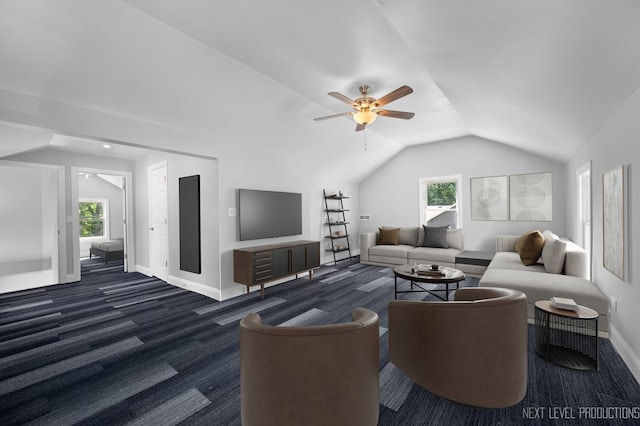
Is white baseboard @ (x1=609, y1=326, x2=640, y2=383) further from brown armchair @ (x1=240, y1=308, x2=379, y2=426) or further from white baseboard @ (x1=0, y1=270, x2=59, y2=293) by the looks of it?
white baseboard @ (x1=0, y1=270, x2=59, y2=293)

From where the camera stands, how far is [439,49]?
2.30 metres

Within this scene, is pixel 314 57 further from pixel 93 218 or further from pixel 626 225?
pixel 93 218

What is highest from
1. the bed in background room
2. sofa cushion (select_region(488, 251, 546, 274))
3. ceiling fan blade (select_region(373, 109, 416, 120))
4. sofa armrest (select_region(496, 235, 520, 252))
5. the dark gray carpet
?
ceiling fan blade (select_region(373, 109, 416, 120))

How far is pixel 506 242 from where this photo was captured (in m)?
5.34

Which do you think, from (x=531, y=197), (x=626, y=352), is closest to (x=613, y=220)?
(x=626, y=352)

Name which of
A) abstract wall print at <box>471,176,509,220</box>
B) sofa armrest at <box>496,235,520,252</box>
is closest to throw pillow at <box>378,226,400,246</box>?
abstract wall print at <box>471,176,509,220</box>

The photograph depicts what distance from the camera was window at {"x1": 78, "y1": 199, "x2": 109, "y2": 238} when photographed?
862cm

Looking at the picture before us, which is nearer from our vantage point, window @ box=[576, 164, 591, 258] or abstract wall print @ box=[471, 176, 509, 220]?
window @ box=[576, 164, 591, 258]

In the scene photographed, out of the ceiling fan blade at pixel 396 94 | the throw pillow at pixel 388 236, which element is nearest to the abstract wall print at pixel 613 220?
the ceiling fan blade at pixel 396 94

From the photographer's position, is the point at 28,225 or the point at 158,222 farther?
the point at 158,222

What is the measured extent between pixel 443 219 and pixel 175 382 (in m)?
6.18

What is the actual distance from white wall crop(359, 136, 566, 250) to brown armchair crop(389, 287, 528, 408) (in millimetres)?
4781

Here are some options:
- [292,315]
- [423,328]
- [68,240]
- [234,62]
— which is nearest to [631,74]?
[423,328]

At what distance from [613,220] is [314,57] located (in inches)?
124
